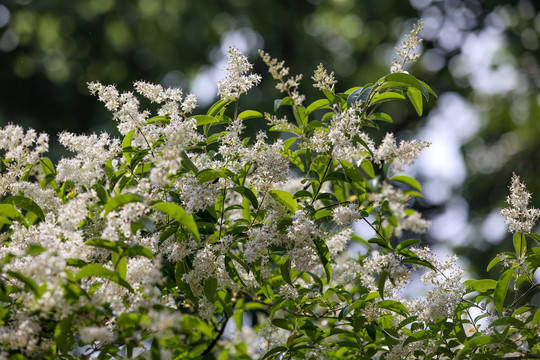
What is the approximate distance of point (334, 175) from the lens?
2188 mm

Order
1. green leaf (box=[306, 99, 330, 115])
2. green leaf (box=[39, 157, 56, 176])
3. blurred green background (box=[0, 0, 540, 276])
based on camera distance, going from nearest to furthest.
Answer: green leaf (box=[306, 99, 330, 115]) → green leaf (box=[39, 157, 56, 176]) → blurred green background (box=[0, 0, 540, 276])

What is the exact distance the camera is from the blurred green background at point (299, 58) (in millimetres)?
8227

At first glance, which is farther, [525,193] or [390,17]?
[390,17]

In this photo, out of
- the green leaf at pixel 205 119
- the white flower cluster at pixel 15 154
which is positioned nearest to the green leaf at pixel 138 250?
the green leaf at pixel 205 119

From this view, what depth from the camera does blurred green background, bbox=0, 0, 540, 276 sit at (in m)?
8.23

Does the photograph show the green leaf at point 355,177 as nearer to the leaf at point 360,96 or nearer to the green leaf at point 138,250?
the leaf at point 360,96

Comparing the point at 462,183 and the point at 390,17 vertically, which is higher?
the point at 390,17

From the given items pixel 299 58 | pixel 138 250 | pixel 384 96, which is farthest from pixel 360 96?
pixel 299 58

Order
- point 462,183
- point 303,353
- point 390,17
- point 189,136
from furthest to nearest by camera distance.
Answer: point 390,17 < point 462,183 < point 303,353 < point 189,136

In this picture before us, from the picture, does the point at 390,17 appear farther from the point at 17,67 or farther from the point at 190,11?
the point at 17,67

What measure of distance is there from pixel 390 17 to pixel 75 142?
26.5ft

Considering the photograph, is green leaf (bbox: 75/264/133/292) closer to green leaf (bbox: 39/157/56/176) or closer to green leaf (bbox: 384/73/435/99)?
green leaf (bbox: 39/157/56/176)

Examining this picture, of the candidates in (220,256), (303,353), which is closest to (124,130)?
(220,256)

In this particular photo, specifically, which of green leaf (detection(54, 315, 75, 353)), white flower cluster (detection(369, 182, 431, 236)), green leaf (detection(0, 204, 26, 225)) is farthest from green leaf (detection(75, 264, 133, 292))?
white flower cluster (detection(369, 182, 431, 236))
